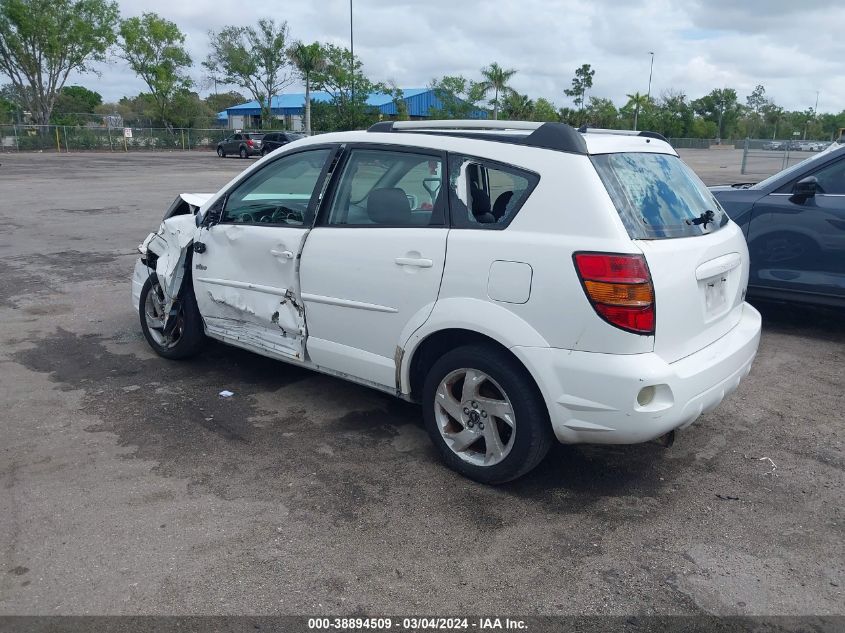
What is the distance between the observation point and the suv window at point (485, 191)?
11.6ft

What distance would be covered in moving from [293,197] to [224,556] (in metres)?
2.36

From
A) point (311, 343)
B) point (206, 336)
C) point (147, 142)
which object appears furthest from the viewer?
point (147, 142)

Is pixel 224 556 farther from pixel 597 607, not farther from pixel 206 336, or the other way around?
pixel 206 336

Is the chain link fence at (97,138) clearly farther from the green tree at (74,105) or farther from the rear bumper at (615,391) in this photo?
the rear bumper at (615,391)

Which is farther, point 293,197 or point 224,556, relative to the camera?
point 293,197

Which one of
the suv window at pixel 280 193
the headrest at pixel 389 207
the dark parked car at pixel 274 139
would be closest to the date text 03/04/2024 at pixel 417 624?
the headrest at pixel 389 207

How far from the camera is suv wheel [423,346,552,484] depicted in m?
3.45

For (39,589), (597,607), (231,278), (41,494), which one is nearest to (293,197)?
(231,278)

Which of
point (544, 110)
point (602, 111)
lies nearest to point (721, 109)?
point (602, 111)

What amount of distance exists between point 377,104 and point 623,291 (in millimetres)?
62553

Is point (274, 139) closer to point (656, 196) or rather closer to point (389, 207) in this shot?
point (389, 207)

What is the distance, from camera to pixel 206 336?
539 centimetres

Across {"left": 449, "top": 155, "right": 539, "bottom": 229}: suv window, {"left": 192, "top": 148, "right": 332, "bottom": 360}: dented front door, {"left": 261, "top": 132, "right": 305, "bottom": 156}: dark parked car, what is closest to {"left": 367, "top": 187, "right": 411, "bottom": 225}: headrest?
{"left": 449, "top": 155, "right": 539, "bottom": 229}: suv window

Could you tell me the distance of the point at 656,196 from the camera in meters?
3.62
